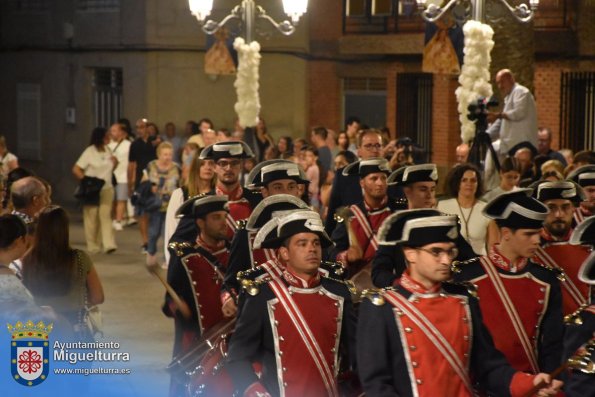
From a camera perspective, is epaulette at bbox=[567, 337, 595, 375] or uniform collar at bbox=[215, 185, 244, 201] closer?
epaulette at bbox=[567, 337, 595, 375]

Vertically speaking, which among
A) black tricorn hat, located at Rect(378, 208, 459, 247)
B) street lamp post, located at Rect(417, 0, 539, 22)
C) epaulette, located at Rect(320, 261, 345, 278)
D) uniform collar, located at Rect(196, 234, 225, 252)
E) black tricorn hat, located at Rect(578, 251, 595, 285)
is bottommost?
uniform collar, located at Rect(196, 234, 225, 252)

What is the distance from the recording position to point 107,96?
28.8 metres

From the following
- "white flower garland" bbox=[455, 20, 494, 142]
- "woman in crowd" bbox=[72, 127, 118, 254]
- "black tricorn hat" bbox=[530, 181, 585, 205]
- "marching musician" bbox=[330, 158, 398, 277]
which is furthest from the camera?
"woman in crowd" bbox=[72, 127, 118, 254]

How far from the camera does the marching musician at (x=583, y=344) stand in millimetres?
5707

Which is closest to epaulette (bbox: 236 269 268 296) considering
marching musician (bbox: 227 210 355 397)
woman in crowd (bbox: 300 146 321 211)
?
marching musician (bbox: 227 210 355 397)

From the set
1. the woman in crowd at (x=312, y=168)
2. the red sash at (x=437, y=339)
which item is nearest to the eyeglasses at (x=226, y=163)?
the red sash at (x=437, y=339)

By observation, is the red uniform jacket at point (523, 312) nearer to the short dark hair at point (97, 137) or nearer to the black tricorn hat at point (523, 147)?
the black tricorn hat at point (523, 147)

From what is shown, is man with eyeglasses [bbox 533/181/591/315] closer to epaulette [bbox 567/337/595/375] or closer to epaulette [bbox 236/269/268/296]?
epaulette [bbox 236/269/268/296]

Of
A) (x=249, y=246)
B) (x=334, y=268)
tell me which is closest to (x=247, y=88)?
(x=249, y=246)

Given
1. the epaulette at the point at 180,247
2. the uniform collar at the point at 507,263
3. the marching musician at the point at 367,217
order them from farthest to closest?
the marching musician at the point at 367,217 < the epaulette at the point at 180,247 < the uniform collar at the point at 507,263

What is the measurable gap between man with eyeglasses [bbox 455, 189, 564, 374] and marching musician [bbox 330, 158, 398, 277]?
91.7 inches

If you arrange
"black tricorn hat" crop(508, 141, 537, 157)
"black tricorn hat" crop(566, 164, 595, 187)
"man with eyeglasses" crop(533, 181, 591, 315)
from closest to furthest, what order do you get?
"man with eyeglasses" crop(533, 181, 591, 315)
"black tricorn hat" crop(566, 164, 595, 187)
"black tricorn hat" crop(508, 141, 537, 157)

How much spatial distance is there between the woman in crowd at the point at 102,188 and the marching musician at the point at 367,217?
9.44 m

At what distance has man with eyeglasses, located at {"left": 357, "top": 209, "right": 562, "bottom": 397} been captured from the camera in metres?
5.76
